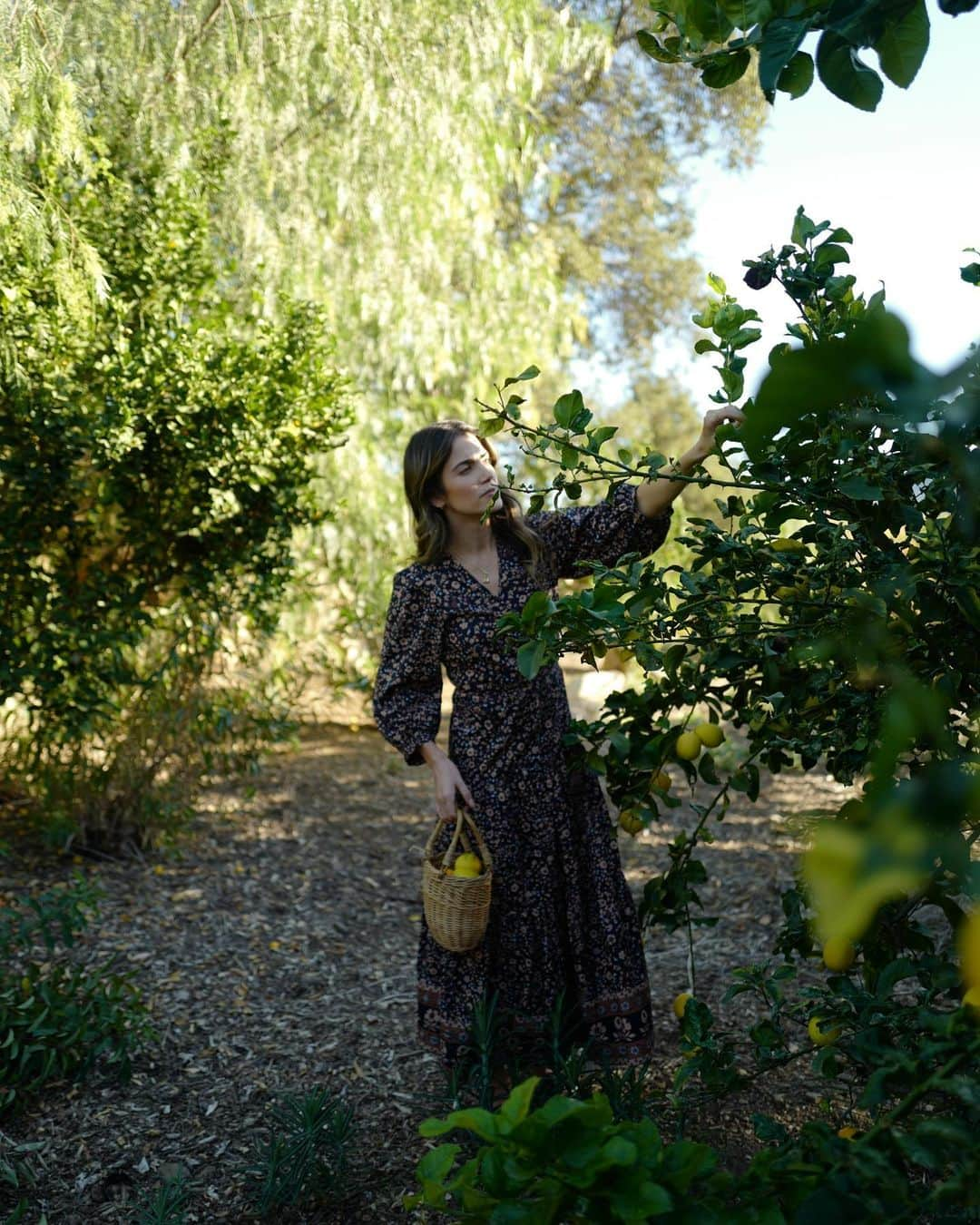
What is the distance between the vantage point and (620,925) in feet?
8.97

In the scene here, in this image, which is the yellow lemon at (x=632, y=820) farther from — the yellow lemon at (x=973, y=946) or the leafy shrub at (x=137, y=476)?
the leafy shrub at (x=137, y=476)

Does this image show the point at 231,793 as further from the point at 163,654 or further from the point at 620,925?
the point at 620,925

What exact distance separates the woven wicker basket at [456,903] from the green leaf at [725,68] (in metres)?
1.68

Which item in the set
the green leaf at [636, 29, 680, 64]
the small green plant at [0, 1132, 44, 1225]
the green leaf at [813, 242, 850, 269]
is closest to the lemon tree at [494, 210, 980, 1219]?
the green leaf at [813, 242, 850, 269]

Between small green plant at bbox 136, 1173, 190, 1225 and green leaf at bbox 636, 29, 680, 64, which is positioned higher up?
green leaf at bbox 636, 29, 680, 64

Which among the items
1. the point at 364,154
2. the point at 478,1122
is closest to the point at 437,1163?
the point at 478,1122

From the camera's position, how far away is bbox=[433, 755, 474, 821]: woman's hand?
2.63 meters

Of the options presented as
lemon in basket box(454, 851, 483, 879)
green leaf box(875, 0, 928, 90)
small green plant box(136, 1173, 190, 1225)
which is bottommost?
small green plant box(136, 1173, 190, 1225)

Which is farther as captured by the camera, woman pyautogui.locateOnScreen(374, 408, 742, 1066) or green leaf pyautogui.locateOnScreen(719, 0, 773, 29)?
woman pyautogui.locateOnScreen(374, 408, 742, 1066)

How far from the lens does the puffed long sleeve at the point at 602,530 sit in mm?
2580

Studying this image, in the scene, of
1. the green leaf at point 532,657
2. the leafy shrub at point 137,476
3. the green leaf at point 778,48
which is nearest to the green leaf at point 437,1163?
the green leaf at point 532,657

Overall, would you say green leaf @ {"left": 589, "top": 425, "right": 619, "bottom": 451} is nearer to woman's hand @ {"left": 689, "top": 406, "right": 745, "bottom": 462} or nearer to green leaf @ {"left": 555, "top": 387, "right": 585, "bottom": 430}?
green leaf @ {"left": 555, "top": 387, "right": 585, "bottom": 430}

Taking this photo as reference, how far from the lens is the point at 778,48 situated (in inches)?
38.5

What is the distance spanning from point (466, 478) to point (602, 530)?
1.12 ft
